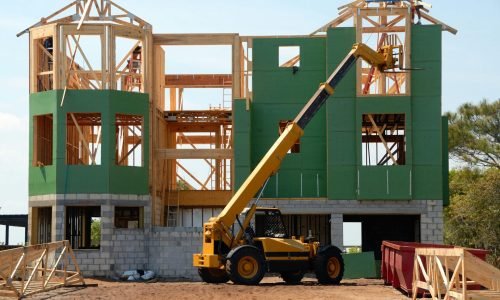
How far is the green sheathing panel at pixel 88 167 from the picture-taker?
145 feet

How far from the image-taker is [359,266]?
144ft

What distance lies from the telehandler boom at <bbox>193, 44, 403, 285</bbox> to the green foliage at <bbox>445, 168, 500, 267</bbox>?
20.5 m

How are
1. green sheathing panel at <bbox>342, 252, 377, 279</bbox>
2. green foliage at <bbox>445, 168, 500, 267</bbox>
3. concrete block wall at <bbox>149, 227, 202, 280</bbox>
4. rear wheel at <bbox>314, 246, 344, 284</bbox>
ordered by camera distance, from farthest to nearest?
green foliage at <bbox>445, 168, 500, 267</bbox>
concrete block wall at <bbox>149, 227, 202, 280</bbox>
green sheathing panel at <bbox>342, 252, 377, 279</bbox>
rear wheel at <bbox>314, 246, 344, 284</bbox>

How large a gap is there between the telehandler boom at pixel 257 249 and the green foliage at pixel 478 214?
20.5 meters

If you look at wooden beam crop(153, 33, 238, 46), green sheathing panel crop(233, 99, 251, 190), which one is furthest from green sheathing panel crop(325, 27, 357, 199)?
wooden beam crop(153, 33, 238, 46)

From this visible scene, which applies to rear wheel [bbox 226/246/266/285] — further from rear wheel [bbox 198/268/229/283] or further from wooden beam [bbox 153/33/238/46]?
wooden beam [bbox 153/33/238/46]

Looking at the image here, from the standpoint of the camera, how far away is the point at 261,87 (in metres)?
46.9

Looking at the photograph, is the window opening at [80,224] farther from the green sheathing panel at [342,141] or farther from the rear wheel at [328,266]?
the rear wheel at [328,266]

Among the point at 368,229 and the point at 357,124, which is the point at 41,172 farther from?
the point at 368,229

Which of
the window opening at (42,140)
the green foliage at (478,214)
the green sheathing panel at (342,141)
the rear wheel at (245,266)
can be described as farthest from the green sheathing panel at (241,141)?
the green foliage at (478,214)

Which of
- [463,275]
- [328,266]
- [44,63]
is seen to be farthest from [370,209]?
[463,275]

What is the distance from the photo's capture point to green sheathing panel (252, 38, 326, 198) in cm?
4678

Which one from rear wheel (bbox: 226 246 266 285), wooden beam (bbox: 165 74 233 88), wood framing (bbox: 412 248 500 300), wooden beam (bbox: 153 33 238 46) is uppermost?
wooden beam (bbox: 153 33 238 46)

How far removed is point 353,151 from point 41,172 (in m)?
14.7
